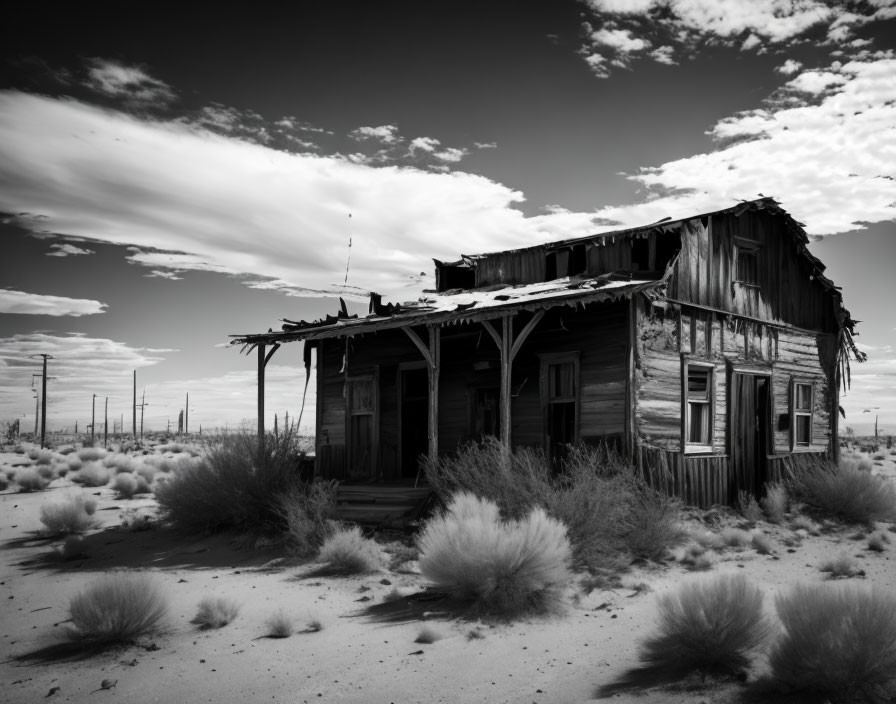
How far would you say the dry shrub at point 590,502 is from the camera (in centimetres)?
880

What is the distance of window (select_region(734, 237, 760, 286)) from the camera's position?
1392cm

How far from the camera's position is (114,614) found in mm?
6195

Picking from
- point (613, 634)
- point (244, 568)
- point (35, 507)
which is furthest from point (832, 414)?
point (35, 507)

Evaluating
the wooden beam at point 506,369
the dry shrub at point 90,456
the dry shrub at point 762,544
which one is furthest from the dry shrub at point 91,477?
the dry shrub at point 762,544

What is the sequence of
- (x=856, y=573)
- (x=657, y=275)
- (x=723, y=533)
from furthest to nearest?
1. (x=657, y=275)
2. (x=723, y=533)
3. (x=856, y=573)

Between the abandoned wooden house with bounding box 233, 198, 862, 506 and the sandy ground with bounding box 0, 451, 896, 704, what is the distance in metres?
3.09

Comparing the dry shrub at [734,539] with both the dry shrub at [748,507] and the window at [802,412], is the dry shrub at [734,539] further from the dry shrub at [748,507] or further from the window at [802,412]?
the window at [802,412]

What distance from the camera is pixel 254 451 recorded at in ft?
41.6

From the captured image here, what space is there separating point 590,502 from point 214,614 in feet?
15.1

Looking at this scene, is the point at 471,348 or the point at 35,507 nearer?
the point at 471,348

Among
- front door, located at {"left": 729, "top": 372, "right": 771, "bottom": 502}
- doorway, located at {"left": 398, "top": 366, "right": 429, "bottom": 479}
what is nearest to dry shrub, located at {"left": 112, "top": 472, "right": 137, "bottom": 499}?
doorway, located at {"left": 398, "top": 366, "right": 429, "bottom": 479}

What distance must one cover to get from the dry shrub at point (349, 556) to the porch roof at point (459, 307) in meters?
3.91

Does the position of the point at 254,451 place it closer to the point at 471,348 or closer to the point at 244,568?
the point at 244,568

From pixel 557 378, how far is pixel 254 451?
5503 millimetres
